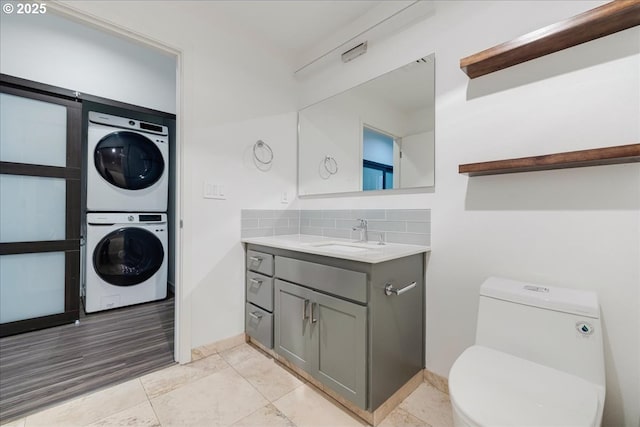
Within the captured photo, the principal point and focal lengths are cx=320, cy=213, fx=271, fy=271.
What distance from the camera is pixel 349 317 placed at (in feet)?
4.60

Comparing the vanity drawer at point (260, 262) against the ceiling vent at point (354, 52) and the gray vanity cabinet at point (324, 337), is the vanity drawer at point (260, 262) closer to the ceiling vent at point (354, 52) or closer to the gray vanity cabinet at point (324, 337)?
the gray vanity cabinet at point (324, 337)

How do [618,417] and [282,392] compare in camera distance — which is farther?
[282,392]

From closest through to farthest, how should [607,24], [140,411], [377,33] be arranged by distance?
[607,24], [140,411], [377,33]

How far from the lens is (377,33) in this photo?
194 cm

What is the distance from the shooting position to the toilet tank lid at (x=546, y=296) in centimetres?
105

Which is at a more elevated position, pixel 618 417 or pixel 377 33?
pixel 377 33

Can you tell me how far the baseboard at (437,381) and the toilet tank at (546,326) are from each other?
55cm

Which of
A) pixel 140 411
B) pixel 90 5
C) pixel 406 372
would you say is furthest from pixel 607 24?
pixel 140 411

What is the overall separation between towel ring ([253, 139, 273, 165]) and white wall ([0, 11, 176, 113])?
993 millimetres

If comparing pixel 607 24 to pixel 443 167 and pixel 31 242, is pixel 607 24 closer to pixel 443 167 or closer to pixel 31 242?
pixel 443 167

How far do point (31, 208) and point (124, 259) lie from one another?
0.87 meters

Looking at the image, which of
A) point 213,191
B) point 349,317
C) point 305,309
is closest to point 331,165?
point 213,191

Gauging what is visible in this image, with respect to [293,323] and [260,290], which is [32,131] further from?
[293,323]

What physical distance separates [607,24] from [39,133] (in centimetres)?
385
